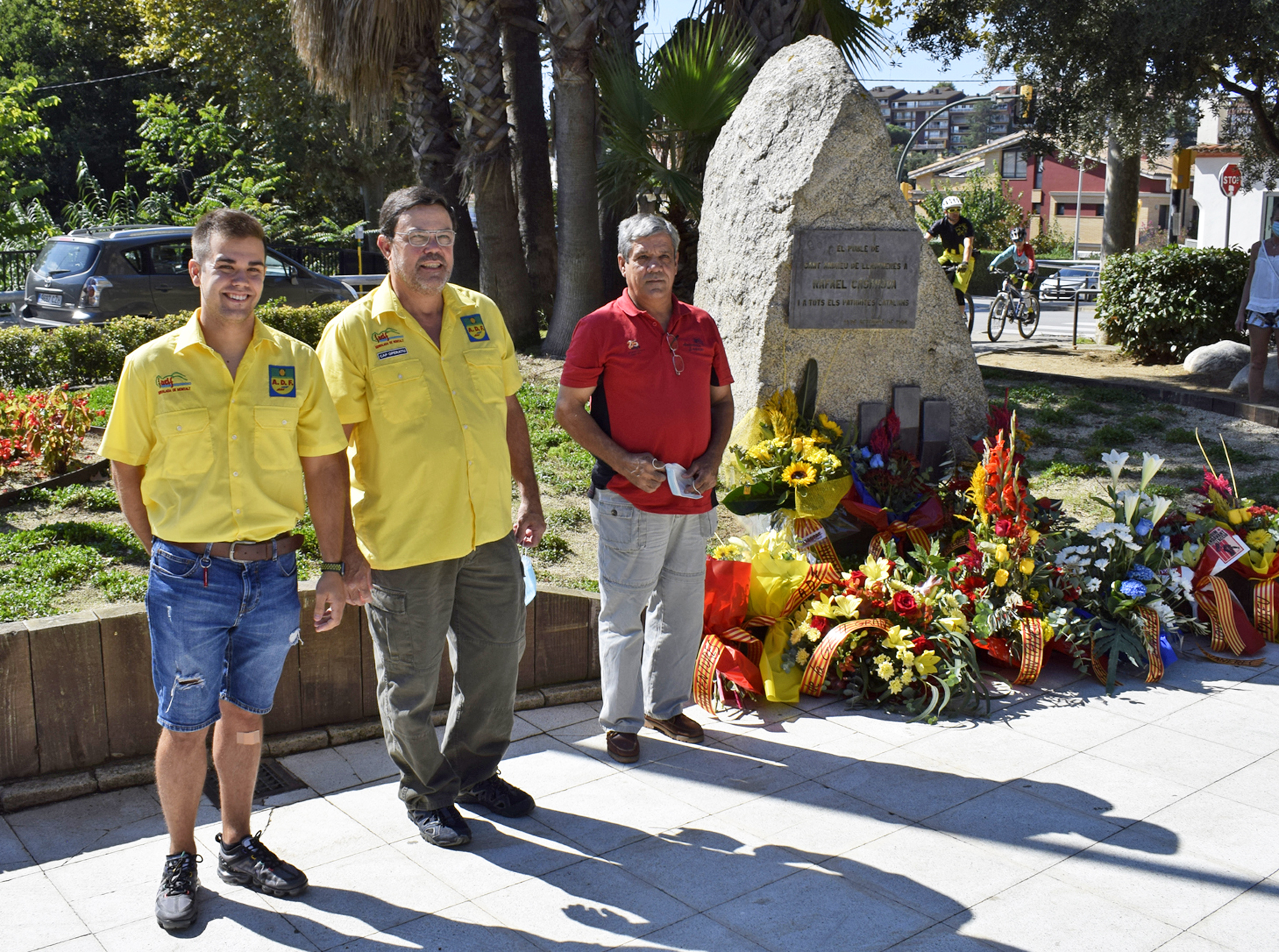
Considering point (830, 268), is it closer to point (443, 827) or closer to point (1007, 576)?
point (1007, 576)

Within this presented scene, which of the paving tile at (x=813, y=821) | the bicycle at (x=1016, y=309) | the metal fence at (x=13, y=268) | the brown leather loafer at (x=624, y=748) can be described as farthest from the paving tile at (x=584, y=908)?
the metal fence at (x=13, y=268)

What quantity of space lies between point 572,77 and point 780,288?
5534mm

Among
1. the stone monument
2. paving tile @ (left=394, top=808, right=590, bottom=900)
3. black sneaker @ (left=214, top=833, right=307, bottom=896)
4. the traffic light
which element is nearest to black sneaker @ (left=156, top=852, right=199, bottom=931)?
black sneaker @ (left=214, top=833, right=307, bottom=896)

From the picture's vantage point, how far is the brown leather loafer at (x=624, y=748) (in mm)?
4012

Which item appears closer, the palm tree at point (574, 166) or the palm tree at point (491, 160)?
the palm tree at point (574, 166)

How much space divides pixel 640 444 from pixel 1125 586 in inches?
93.2

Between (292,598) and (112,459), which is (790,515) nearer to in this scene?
(292,598)

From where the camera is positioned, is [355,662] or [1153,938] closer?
[1153,938]

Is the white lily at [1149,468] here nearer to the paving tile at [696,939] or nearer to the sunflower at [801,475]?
the sunflower at [801,475]

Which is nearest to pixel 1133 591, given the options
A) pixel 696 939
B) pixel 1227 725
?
pixel 1227 725

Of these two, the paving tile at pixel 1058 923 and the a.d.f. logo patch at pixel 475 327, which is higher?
the a.d.f. logo patch at pixel 475 327

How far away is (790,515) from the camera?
211 inches

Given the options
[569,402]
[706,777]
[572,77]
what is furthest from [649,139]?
[706,777]

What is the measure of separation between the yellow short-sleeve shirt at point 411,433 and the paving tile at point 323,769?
101 centimetres
